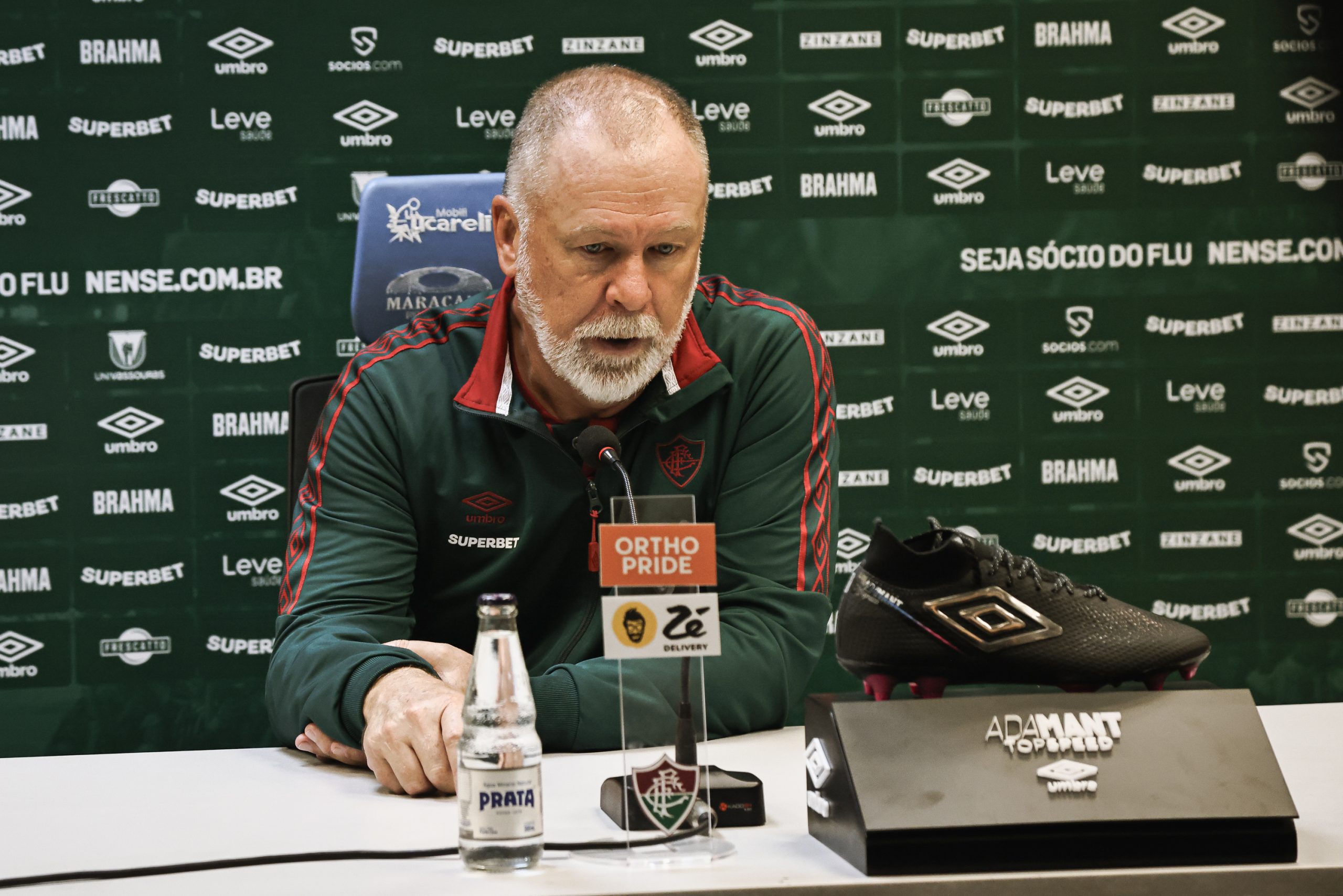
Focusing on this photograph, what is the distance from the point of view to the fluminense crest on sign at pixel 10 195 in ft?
10.2

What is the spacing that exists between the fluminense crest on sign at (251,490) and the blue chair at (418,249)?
1455 mm

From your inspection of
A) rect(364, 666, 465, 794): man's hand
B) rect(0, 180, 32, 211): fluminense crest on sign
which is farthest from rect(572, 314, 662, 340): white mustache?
rect(0, 180, 32, 211): fluminense crest on sign

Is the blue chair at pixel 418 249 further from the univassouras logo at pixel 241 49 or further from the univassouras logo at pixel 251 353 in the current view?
the univassouras logo at pixel 241 49

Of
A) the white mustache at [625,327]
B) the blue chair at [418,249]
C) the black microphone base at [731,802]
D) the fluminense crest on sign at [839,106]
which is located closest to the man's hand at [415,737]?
the black microphone base at [731,802]

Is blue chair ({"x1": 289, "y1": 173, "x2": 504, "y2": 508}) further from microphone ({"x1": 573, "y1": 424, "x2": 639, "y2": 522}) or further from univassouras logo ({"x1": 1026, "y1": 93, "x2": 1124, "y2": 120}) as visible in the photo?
univassouras logo ({"x1": 1026, "y1": 93, "x2": 1124, "y2": 120})

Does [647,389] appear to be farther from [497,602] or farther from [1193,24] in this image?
[1193,24]

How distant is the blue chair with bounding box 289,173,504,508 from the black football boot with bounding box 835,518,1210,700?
112 centimetres

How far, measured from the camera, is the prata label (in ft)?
2.30

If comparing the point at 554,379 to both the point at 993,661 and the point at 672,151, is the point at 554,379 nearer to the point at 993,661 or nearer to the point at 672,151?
the point at 672,151

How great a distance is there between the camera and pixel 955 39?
3209 mm

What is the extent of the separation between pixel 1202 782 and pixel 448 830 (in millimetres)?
505

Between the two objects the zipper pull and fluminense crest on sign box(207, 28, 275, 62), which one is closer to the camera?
the zipper pull

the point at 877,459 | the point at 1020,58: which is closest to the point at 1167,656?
the point at 877,459

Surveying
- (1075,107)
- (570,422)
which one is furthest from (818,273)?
(570,422)
